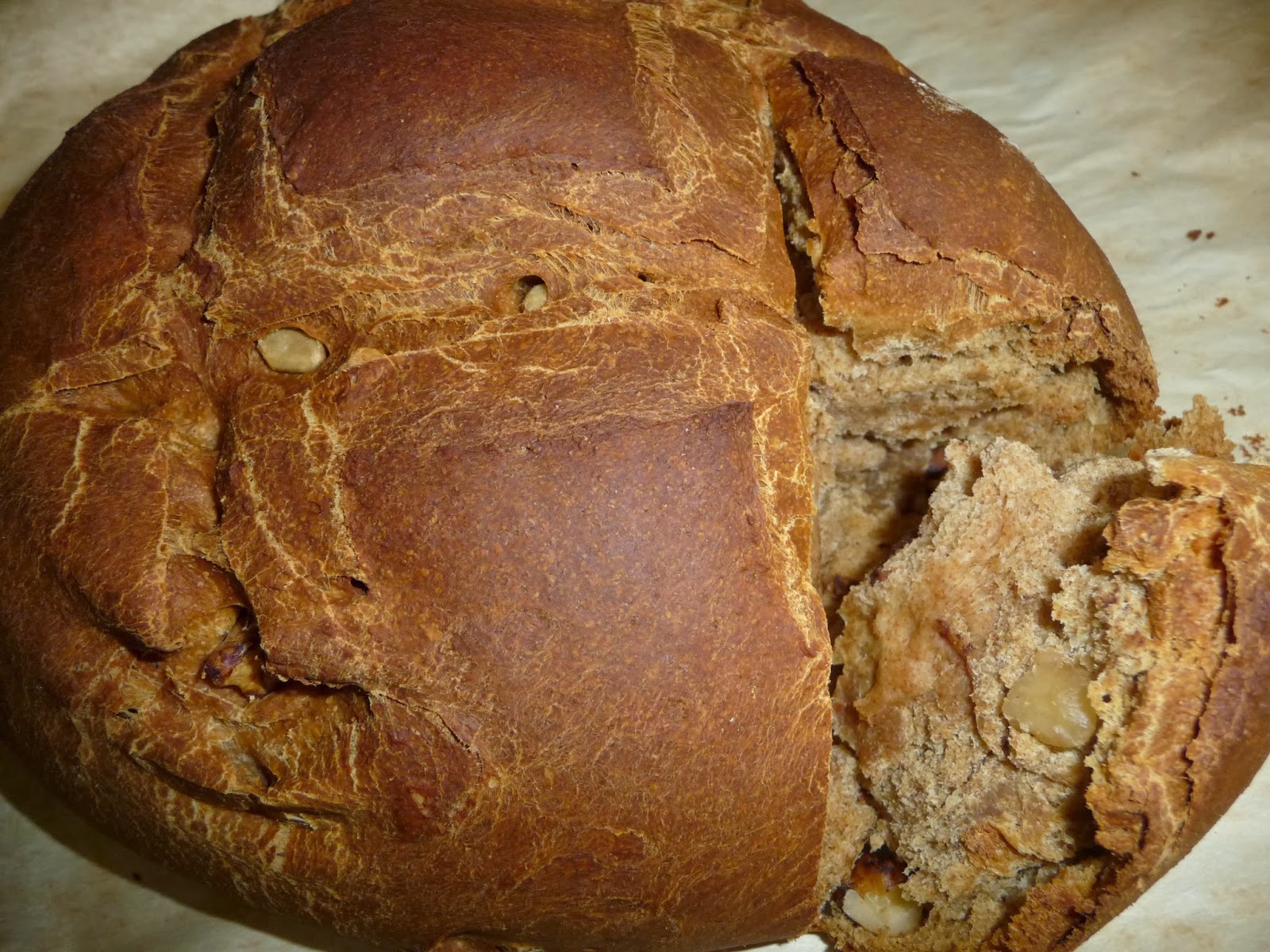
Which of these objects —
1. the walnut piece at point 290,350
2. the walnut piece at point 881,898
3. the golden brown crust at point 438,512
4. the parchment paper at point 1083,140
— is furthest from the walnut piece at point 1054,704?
the walnut piece at point 290,350

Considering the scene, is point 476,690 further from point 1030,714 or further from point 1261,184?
point 1261,184

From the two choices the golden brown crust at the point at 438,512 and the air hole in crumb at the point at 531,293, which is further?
the air hole in crumb at the point at 531,293

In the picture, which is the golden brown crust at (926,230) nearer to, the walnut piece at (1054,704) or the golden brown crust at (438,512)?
the golden brown crust at (438,512)

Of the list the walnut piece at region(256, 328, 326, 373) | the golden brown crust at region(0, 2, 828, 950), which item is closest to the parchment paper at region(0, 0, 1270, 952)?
the golden brown crust at region(0, 2, 828, 950)

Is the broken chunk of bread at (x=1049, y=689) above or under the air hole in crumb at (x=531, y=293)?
under

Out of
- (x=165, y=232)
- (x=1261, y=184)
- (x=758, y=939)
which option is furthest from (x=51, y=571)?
(x=1261, y=184)

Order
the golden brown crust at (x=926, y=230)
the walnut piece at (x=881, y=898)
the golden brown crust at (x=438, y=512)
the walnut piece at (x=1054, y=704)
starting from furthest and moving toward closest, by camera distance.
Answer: the walnut piece at (x=881, y=898), the golden brown crust at (x=926, y=230), the walnut piece at (x=1054, y=704), the golden brown crust at (x=438, y=512)
